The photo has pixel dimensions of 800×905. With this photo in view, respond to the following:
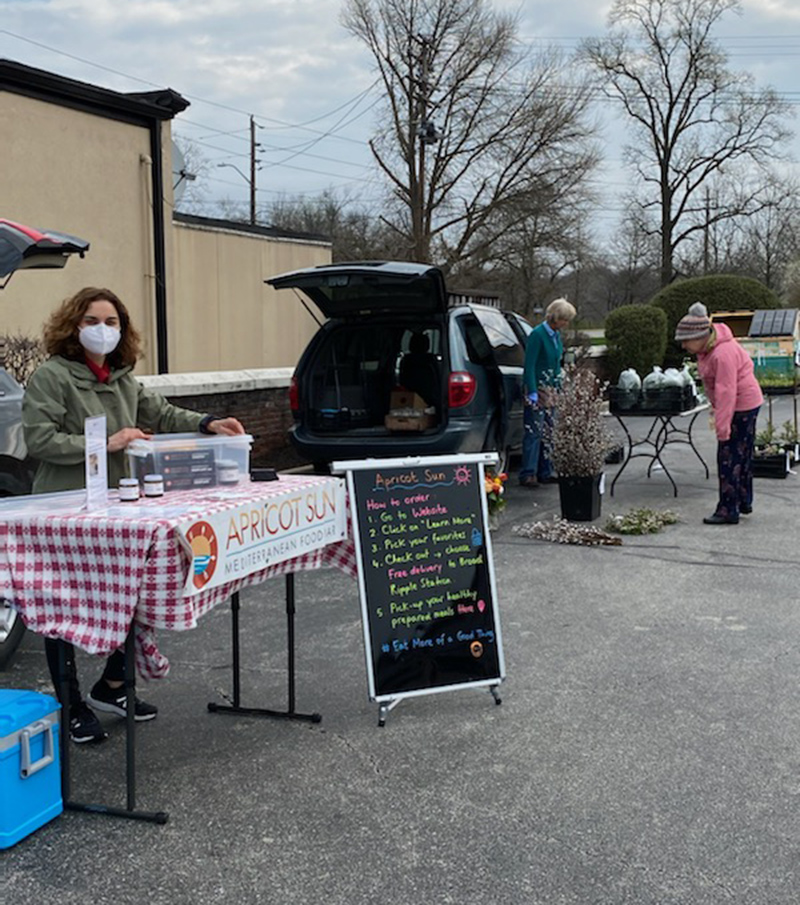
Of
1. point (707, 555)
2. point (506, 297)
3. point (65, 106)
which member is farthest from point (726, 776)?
point (506, 297)

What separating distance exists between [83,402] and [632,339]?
2030 centimetres

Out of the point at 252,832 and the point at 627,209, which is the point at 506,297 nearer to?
the point at 627,209

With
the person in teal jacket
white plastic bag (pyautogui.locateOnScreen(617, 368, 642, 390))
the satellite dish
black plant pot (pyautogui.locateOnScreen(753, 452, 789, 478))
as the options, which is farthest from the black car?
the satellite dish

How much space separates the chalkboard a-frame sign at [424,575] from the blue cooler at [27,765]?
4.36 ft

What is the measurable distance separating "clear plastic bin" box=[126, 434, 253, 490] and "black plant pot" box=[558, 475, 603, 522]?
4794mm

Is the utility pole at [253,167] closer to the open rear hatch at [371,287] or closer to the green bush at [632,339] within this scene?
the green bush at [632,339]

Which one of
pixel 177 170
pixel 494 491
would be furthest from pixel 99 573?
pixel 177 170

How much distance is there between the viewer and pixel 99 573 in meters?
3.40

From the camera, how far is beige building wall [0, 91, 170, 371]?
11.0 m

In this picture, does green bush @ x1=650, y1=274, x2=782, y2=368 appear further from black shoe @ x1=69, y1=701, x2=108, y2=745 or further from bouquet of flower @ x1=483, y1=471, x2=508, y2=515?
black shoe @ x1=69, y1=701, x2=108, y2=745

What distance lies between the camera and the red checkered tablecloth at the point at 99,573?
3.29 metres

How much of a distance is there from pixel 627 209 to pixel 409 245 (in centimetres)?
1819

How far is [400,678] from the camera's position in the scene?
4.39 metres

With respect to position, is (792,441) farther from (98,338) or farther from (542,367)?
(98,338)
